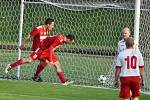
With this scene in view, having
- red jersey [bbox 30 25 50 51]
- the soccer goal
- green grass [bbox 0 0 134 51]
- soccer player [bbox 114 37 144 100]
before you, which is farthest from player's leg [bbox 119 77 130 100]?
green grass [bbox 0 0 134 51]

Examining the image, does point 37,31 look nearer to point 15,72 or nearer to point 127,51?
point 15,72

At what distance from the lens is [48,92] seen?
14344 millimetres

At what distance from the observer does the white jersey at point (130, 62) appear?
11.5 m

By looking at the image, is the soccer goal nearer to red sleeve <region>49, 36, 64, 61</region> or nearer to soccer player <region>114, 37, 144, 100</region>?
red sleeve <region>49, 36, 64, 61</region>

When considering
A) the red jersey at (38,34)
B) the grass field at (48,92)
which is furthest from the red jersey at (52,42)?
the grass field at (48,92)

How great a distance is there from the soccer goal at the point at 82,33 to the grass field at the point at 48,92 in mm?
983

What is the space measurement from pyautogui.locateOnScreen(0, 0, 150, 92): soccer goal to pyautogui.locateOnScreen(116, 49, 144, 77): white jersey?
3439mm

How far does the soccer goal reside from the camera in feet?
53.6

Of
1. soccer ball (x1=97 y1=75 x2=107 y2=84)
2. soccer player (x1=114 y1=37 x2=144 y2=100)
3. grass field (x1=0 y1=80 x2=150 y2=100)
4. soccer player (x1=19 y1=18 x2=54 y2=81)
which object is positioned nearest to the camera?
soccer player (x1=114 y1=37 x2=144 y2=100)

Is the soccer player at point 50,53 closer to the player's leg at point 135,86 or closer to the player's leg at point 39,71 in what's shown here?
the player's leg at point 39,71

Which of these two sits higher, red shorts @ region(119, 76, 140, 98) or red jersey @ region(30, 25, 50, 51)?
red jersey @ region(30, 25, 50, 51)

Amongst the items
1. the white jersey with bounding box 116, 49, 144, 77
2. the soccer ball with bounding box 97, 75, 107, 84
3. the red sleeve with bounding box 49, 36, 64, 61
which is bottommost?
the soccer ball with bounding box 97, 75, 107, 84

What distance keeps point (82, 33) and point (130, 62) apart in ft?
30.5

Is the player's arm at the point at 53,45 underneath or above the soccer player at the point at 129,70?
above
